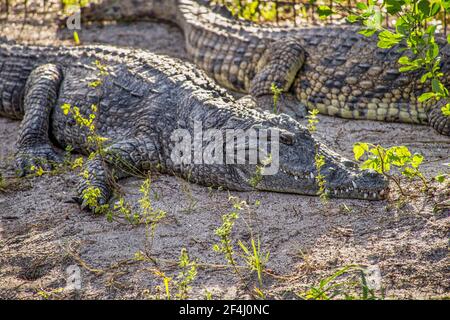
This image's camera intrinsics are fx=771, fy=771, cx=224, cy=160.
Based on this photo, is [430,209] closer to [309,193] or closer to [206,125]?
[309,193]

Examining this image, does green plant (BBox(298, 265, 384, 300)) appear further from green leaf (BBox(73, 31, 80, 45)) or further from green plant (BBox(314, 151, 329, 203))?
green leaf (BBox(73, 31, 80, 45))

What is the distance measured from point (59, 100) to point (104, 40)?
7.16 ft

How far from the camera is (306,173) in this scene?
5195 millimetres

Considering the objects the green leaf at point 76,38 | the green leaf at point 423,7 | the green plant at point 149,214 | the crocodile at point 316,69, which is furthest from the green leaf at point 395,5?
the green leaf at point 76,38

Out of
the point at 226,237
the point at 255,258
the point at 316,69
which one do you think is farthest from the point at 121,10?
the point at 255,258

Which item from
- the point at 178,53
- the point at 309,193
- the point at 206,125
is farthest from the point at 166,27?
the point at 309,193

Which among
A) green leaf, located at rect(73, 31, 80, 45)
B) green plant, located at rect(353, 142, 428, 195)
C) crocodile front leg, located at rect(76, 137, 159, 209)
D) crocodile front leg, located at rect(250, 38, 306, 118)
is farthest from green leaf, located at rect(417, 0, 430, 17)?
green leaf, located at rect(73, 31, 80, 45)

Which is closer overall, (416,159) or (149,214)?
(416,159)

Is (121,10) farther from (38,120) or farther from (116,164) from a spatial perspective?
(116,164)

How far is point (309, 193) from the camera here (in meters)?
5.21

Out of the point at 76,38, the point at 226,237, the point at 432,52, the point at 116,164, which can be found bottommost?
the point at 76,38

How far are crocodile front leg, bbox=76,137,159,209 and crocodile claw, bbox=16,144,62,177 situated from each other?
0.58m

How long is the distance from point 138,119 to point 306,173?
1.54 metres

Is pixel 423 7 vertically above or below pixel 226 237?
above
